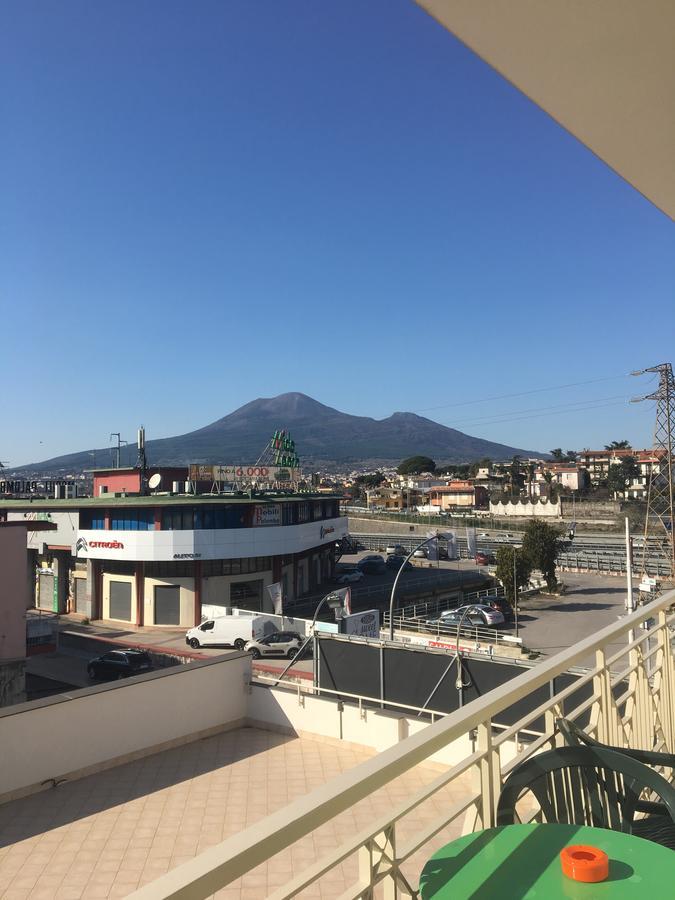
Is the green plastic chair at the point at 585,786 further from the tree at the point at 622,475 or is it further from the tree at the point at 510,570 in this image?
the tree at the point at 622,475

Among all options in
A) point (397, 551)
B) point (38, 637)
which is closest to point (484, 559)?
point (397, 551)

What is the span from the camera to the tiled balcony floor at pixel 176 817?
6.59 m

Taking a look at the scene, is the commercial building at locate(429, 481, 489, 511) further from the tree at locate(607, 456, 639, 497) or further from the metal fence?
the metal fence

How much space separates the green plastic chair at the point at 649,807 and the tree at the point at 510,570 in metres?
33.0

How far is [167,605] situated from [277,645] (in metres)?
7.67

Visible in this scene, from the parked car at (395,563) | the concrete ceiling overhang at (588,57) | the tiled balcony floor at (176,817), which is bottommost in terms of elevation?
the parked car at (395,563)

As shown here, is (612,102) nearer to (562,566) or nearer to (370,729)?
(370,729)

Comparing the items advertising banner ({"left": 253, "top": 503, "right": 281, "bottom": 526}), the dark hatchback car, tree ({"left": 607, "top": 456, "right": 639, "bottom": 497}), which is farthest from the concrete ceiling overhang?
tree ({"left": 607, "top": 456, "right": 639, "bottom": 497})

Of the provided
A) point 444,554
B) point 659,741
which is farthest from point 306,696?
point 444,554

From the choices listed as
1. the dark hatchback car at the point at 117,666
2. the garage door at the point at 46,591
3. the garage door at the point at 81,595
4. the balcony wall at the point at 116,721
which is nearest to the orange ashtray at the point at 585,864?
the balcony wall at the point at 116,721

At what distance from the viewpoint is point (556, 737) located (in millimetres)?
2137

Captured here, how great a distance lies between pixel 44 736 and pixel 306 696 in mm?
3967

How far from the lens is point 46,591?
3388 cm

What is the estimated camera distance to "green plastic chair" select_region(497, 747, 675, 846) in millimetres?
1780
